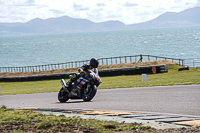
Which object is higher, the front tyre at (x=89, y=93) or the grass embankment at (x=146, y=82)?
the front tyre at (x=89, y=93)

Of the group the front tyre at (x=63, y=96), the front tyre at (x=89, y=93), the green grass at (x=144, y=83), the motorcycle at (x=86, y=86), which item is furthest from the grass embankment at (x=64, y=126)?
the green grass at (x=144, y=83)

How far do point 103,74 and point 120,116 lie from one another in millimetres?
28214

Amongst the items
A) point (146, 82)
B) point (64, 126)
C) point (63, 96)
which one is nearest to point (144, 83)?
point (146, 82)

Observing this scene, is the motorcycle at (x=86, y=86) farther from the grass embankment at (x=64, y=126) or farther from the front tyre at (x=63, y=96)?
the grass embankment at (x=64, y=126)

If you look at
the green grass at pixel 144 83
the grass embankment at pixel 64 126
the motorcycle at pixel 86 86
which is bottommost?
the green grass at pixel 144 83

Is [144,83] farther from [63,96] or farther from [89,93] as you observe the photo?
[89,93]

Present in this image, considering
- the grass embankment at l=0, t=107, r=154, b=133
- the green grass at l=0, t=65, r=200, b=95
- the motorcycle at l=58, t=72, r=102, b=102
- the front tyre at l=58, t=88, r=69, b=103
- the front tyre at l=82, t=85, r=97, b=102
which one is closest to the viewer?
the grass embankment at l=0, t=107, r=154, b=133

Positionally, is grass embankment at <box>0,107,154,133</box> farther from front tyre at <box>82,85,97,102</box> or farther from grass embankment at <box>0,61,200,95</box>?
grass embankment at <box>0,61,200,95</box>

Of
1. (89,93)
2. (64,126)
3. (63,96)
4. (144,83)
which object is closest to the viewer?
(64,126)

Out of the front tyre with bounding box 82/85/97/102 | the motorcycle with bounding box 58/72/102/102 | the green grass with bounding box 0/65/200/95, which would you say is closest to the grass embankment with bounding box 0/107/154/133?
the motorcycle with bounding box 58/72/102/102

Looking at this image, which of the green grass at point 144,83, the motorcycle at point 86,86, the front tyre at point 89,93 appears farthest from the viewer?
the green grass at point 144,83

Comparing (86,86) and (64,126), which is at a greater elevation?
(86,86)

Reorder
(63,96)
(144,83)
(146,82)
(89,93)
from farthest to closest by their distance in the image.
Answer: (146,82), (144,83), (63,96), (89,93)

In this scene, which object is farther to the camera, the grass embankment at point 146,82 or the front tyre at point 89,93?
the grass embankment at point 146,82
